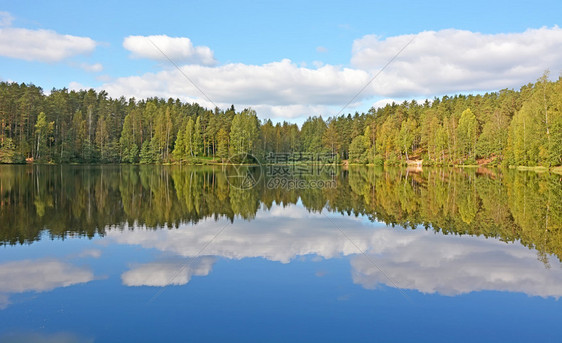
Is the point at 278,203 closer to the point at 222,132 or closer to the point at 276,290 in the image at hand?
the point at 276,290

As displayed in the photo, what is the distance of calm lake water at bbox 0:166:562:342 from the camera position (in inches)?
271

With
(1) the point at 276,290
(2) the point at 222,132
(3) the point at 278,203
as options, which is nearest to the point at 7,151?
(2) the point at 222,132

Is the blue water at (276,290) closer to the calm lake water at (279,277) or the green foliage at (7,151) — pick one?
the calm lake water at (279,277)

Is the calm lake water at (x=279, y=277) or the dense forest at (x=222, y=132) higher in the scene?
the dense forest at (x=222, y=132)

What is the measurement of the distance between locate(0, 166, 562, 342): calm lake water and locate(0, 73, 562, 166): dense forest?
58.2m

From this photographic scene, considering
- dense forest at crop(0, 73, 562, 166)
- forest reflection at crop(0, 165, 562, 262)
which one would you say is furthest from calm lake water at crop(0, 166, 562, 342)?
dense forest at crop(0, 73, 562, 166)

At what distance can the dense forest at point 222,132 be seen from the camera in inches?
3164

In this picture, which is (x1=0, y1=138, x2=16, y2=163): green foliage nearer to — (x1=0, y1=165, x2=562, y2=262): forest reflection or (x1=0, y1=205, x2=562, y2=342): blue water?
(x1=0, y1=165, x2=562, y2=262): forest reflection

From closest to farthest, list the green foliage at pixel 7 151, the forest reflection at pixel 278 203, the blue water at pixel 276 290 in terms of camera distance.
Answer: the blue water at pixel 276 290 → the forest reflection at pixel 278 203 → the green foliage at pixel 7 151

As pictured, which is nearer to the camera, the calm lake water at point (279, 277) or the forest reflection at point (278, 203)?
the calm lake water at point (279, 277)

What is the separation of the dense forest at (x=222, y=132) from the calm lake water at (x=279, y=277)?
58.2 meters

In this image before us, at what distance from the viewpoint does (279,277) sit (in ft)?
31.6

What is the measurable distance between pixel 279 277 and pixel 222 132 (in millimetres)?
100613

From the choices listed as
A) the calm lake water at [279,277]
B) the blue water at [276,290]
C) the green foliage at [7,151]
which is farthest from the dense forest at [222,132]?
the blue water at [276,290]
